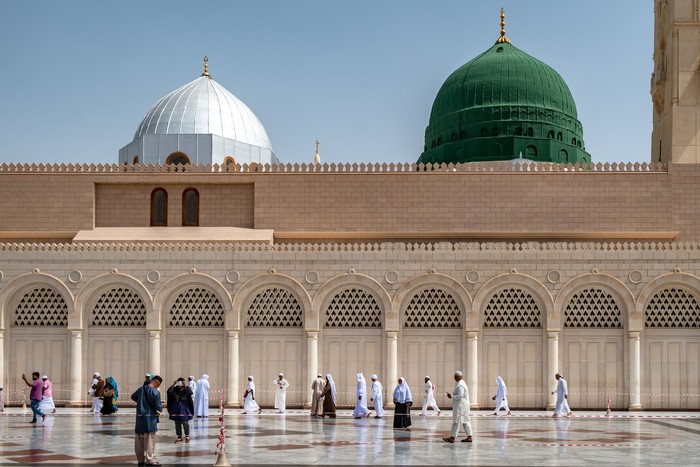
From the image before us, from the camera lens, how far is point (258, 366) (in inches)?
1055

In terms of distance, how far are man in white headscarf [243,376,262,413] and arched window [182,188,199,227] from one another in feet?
19.8

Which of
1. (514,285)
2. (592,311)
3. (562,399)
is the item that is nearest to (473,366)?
(514,285)

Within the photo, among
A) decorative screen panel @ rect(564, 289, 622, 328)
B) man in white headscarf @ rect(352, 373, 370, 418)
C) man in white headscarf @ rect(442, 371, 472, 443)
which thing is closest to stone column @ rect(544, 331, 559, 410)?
decorative screen panel @ rect(564, 289, 622, 328)

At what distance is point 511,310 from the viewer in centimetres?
2666

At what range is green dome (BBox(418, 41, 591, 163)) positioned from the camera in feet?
138

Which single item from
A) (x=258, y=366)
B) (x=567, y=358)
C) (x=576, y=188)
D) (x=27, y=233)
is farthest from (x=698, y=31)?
(x=27, y=233)

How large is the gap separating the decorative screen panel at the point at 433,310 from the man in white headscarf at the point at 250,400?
4.14 meters

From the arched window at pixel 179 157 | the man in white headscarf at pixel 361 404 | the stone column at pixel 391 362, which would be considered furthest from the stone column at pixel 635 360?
the arched window at pixel 179 157

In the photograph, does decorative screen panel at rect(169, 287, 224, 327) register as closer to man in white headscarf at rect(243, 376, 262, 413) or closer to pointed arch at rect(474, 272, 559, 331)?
man in white headscarf at rect(243, 376, 262, 413)

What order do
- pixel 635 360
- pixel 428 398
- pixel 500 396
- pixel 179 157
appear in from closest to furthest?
pixel 428 398 → pixel 500 396 → pixel 635 360 → pixel 179 157

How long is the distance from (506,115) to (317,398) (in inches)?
824

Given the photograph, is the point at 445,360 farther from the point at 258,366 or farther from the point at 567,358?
the point at 258,366

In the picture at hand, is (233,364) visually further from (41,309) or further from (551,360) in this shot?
(551,360)

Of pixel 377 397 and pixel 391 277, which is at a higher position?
pixel 391 277
